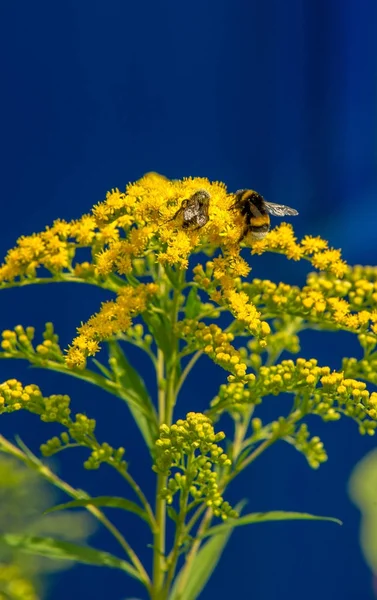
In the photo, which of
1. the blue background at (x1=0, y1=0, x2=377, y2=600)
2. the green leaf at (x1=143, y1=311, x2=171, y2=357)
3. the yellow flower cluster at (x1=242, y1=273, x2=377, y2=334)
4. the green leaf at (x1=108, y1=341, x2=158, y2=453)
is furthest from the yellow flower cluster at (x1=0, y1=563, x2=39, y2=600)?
the yellow flower cluster at (x1=242, y1=273, x2=377, y2=334)

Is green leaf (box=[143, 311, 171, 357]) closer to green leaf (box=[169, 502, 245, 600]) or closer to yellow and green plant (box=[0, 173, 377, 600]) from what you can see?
yellow and green plant (box=[0, 173, 377, 600])

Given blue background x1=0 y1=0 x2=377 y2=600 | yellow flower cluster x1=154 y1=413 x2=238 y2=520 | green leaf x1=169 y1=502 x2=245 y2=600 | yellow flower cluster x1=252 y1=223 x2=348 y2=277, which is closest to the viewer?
yellow flower cluster x1=154 y1=413 x2=238 y2=520

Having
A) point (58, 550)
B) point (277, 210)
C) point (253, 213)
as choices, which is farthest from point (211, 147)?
point (58, 550)

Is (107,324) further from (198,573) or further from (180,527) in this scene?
(198,573)

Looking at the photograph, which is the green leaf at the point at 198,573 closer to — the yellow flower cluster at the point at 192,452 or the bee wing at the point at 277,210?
the yellow flower cluster at the point at 192,452

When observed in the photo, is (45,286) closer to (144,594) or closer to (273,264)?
(273,264)

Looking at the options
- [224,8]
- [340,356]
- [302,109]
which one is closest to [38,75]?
[224,8]
